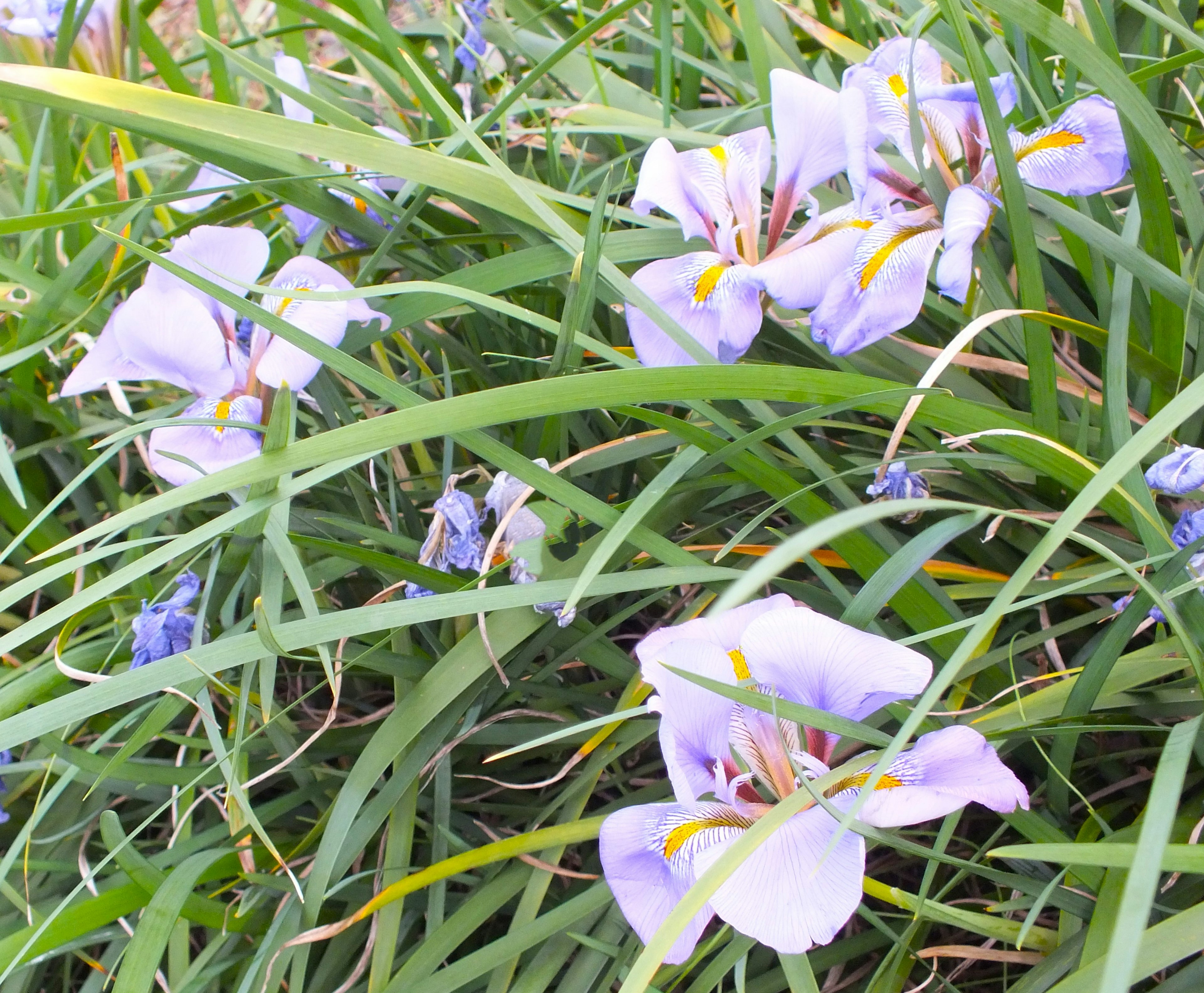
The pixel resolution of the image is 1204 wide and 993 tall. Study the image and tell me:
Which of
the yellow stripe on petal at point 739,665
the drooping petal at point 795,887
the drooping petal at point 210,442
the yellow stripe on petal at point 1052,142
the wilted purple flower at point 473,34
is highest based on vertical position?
the wilted purple flower at point 473,34

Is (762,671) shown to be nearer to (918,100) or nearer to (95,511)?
(918,100)

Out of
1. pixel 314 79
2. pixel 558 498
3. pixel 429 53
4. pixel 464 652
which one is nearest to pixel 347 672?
pixel 464 652

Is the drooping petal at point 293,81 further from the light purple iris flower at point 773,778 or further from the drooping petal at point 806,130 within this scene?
the light purple iris flower at point 773,778

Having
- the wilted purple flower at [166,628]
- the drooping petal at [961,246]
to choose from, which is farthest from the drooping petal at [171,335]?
the drooping petal at [961,246]

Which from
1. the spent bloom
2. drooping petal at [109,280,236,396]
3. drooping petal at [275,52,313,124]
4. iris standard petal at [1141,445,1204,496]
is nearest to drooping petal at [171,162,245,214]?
drooping petal at [275,52,313,124]

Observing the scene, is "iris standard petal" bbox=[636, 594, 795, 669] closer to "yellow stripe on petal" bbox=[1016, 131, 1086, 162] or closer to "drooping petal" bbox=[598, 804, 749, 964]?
"drooping petal" bbox=[598, 804, 749, 964]

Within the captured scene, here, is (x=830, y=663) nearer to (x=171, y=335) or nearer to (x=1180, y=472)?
(x=1180, y=472)

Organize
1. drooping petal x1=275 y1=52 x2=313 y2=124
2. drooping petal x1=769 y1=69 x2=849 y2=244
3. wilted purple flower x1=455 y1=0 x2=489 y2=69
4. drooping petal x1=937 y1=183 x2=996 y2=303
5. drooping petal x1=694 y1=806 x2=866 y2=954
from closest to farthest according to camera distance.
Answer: drooping petal x1=694 y1=806 x2=866 y2=954 → drooping petal x1=937 y1=183 x2=996 y2=303 → drooping petal x1=769 y1=69 x2=849 y2=244 → drooping petal x1=275 y1=52 x2=313 y2=124 → wilted purple flower x1=455 y1=0 x2=489 y2=69
